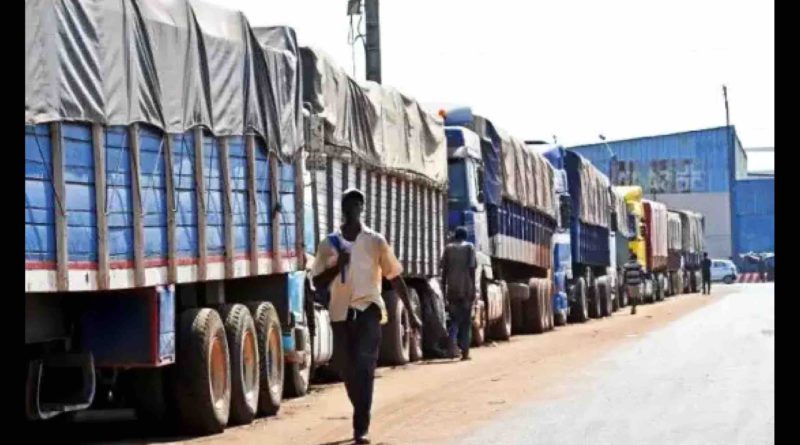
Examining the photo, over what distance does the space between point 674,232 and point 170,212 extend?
176ft

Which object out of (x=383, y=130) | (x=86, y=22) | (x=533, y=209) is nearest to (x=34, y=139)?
(x=86, y=22)

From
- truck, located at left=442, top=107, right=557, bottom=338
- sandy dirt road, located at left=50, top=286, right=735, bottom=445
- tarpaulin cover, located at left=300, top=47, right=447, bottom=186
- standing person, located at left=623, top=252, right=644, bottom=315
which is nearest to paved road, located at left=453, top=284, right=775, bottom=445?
sandy dirt road, located at left=50, top=286, right=735, bottom=445

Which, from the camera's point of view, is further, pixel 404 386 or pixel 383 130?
pixel 383 130

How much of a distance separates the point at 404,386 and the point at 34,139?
8.06m

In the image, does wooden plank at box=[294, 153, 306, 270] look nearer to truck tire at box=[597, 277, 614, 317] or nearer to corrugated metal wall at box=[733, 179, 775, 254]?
truck tire at box=[597, 277, 614, 317]

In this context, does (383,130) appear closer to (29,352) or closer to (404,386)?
(404,386)

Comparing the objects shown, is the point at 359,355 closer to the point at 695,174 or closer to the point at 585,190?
the point at 585,190

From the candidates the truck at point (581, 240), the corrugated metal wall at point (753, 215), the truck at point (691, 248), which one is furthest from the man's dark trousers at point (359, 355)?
the corrugated metal wall at point (753, 215)

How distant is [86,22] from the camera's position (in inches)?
429

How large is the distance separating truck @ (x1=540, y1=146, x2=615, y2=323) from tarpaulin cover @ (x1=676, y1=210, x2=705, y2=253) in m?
25.8

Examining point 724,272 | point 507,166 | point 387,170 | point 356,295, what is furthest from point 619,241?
point 724,272

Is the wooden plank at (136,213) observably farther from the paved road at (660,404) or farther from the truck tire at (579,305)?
the truck tire at (579,305)

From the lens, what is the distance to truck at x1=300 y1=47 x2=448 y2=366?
16875 millimetres

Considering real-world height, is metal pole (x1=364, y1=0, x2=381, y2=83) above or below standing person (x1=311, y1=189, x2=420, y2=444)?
above
